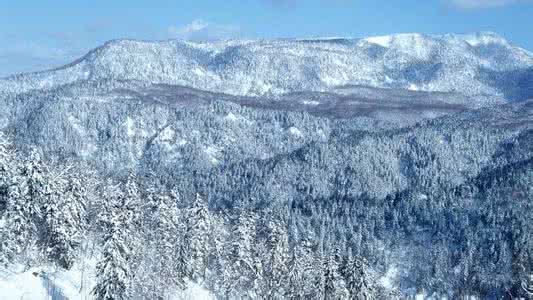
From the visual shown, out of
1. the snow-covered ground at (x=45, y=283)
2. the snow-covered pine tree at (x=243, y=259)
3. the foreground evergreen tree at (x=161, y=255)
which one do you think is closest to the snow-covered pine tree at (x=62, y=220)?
the snow-covered ground at (x=45, y=283)

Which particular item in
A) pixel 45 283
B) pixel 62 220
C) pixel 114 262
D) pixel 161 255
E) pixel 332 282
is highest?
pixel 62 220

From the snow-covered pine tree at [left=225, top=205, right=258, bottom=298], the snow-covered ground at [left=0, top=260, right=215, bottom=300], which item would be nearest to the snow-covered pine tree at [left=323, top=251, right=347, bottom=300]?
the snow-covered pine tree at [left=225, top=205, right=258, bottom=298]

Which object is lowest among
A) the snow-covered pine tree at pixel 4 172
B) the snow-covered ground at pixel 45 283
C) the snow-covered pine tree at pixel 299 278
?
the snow-covered pine tree at pixel 299 278

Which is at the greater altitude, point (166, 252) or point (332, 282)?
point (166, 252)

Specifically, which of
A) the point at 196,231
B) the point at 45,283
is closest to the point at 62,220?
the point at 45,283

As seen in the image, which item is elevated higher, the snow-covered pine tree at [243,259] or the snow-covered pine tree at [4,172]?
the snow-covered pine tree at [4,172]

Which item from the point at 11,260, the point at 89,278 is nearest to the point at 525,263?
the point at 89,278

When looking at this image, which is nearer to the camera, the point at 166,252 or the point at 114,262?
the point at 114,262

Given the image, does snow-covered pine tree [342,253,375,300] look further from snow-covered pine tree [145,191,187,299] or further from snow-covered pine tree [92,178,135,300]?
snow-covered pine tree [92,178,135,300]

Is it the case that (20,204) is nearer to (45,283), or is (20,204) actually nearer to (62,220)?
(62,220)

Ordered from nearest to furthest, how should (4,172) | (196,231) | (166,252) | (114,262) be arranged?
(114,262), (4,172), (166,252), (196,231)

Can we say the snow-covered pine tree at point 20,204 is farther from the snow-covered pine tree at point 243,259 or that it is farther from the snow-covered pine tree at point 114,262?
the snow-covered pine tree at point 243,259
